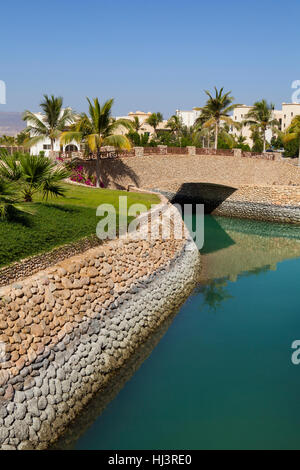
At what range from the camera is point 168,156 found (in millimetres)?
40344

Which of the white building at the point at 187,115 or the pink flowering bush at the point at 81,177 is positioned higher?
the white building at the point at 187,115

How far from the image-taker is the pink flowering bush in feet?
98.1

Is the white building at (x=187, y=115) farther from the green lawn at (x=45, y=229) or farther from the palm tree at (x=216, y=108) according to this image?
the green lawn at (x=45, y=229)

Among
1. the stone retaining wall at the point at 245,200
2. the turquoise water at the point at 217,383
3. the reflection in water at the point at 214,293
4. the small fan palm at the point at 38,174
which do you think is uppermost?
the small fan palm at the point at 38,174

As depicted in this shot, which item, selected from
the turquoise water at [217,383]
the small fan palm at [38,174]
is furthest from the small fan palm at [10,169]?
the turquoise water at [217,383]

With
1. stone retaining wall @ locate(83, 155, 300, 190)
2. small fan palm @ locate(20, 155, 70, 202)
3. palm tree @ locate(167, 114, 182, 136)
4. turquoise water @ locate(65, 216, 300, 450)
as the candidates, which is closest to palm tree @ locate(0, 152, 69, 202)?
small fan palm @ locate(20, 155, 70, 202)

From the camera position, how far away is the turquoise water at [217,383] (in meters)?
9.27

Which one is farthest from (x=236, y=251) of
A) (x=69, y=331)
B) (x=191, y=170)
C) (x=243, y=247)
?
(x=191, y=170)

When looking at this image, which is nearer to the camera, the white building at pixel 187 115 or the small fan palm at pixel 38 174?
the small fan palm at pixel 38 174

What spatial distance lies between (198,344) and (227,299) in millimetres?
4675

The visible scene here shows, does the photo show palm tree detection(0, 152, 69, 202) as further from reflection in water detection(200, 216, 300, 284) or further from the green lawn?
reflection in water detection(200, 216, 300, 284)

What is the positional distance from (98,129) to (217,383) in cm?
2182

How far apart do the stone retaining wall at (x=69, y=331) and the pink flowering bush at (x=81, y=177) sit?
15.4 meters

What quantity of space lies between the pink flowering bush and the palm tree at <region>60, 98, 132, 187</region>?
224 centimetres
